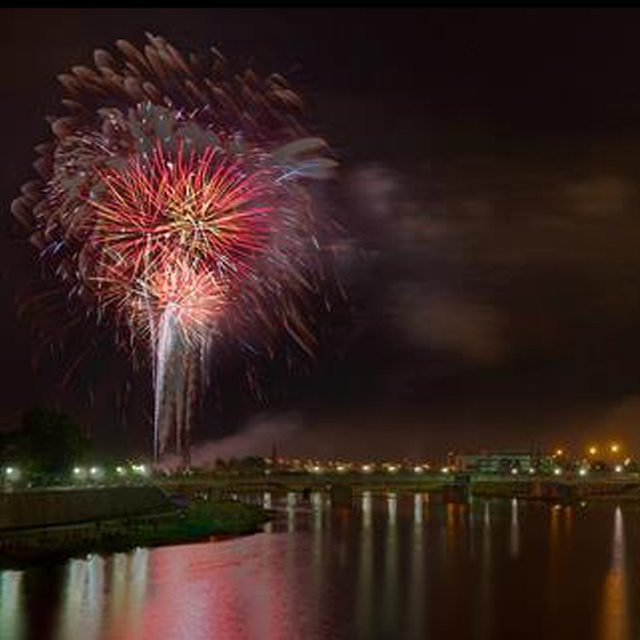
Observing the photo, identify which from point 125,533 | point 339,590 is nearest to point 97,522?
point 125,533

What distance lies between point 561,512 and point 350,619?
90.8 meters

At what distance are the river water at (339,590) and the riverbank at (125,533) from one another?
142cm

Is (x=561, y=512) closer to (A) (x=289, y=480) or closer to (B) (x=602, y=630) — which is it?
(A) (x=289, y=480)

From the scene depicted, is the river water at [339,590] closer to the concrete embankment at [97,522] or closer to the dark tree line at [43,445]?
the concrete embankment at [97,522]

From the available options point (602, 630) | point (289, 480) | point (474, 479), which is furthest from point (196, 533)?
point (474, 479)

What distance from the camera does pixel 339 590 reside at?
55.4m

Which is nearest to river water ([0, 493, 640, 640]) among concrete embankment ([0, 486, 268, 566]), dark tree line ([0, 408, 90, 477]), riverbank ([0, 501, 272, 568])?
riverbank ([0, 501, 272, 568])

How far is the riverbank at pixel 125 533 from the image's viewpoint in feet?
199

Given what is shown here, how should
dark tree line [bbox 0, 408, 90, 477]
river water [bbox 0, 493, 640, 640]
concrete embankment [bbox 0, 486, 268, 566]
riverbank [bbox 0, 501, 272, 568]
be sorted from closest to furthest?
river water [bbox 0, 493, 640, 640]
riverbank [bbox 0, 501, 272, 568]
concrete embankment [bbox 0, 486, 268, 566]
dark tree line [bbox 0, 408, 90, 477]

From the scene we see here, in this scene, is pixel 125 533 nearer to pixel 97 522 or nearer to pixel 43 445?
pixel 97 522

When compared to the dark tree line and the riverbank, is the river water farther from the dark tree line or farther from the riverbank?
the dark tree line

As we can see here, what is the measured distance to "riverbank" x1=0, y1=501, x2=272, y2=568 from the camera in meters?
60.6

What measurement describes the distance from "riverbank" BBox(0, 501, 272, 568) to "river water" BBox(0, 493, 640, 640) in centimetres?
142

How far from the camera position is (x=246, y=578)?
58.5 metres
